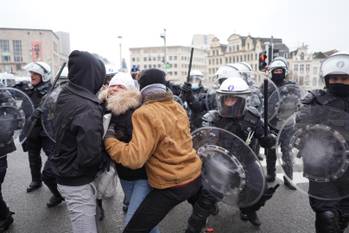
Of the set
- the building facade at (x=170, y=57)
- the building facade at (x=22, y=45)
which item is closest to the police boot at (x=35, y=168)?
the building facade at (x=170, y=57)

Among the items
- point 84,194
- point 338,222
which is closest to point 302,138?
point 338,222

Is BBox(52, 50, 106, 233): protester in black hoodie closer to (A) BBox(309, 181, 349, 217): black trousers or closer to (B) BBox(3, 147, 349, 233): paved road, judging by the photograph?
(B) BBox(3, 147, 349, 233): paved road

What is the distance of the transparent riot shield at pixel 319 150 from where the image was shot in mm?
2658

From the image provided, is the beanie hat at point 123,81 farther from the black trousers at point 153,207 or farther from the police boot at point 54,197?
the police boot at point 54,197

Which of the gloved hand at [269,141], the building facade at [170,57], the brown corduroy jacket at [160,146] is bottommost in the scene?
the gloved hand at [269,141]

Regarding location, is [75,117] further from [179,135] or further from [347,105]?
[347,105]

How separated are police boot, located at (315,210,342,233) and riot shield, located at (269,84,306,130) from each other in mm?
2638

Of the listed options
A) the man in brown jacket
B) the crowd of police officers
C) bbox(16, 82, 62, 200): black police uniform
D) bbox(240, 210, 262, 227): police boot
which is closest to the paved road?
bbox(240, 210, 262, 227): police boot

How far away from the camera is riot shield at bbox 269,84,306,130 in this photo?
531 centimetres

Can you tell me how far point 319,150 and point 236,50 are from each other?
5936cm

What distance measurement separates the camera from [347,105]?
2.76 meters

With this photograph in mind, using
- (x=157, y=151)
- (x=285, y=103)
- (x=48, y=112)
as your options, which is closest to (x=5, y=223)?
(x=48, y=112)

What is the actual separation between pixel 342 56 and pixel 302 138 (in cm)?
80

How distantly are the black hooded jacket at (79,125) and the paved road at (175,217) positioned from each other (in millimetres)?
1640
